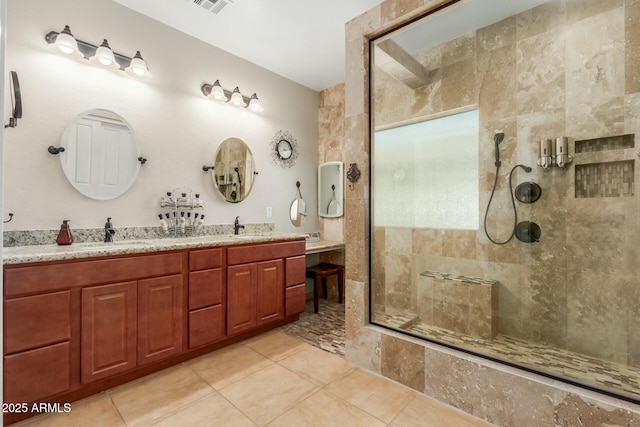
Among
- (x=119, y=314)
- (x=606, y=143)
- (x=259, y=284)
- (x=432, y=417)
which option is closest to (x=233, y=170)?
(x=259, y=284)

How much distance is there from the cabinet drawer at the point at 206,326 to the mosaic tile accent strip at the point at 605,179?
296 cm

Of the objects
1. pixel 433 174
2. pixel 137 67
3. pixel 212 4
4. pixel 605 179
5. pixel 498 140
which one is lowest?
pixel 605 179

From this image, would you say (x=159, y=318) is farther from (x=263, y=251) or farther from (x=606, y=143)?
(x=606, y=143)

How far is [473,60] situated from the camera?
2668 millimetres

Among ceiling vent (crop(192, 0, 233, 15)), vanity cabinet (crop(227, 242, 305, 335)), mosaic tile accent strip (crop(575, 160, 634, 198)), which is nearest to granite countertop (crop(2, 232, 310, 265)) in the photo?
vanity cabinet (crop(227, 242, 305, 335))

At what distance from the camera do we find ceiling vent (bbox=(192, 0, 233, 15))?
2.38m

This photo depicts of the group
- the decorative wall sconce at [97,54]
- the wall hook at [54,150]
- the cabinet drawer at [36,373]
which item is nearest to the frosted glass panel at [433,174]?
the decorative wall sconce at [97,54]

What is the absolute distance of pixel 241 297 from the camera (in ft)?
8.42

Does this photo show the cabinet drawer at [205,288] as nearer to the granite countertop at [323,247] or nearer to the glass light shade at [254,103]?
the granite countertop at [323,247]

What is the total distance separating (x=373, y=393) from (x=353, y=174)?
1.52 meters

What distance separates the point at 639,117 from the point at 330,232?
9.90ft

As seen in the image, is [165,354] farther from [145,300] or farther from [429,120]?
[429,120]

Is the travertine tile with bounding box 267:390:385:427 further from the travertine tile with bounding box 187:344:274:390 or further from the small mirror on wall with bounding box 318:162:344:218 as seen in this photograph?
the small mirror on wall with bounding box 318:162:344:218

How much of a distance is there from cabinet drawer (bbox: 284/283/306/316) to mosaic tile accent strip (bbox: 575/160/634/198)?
8.25 feet
